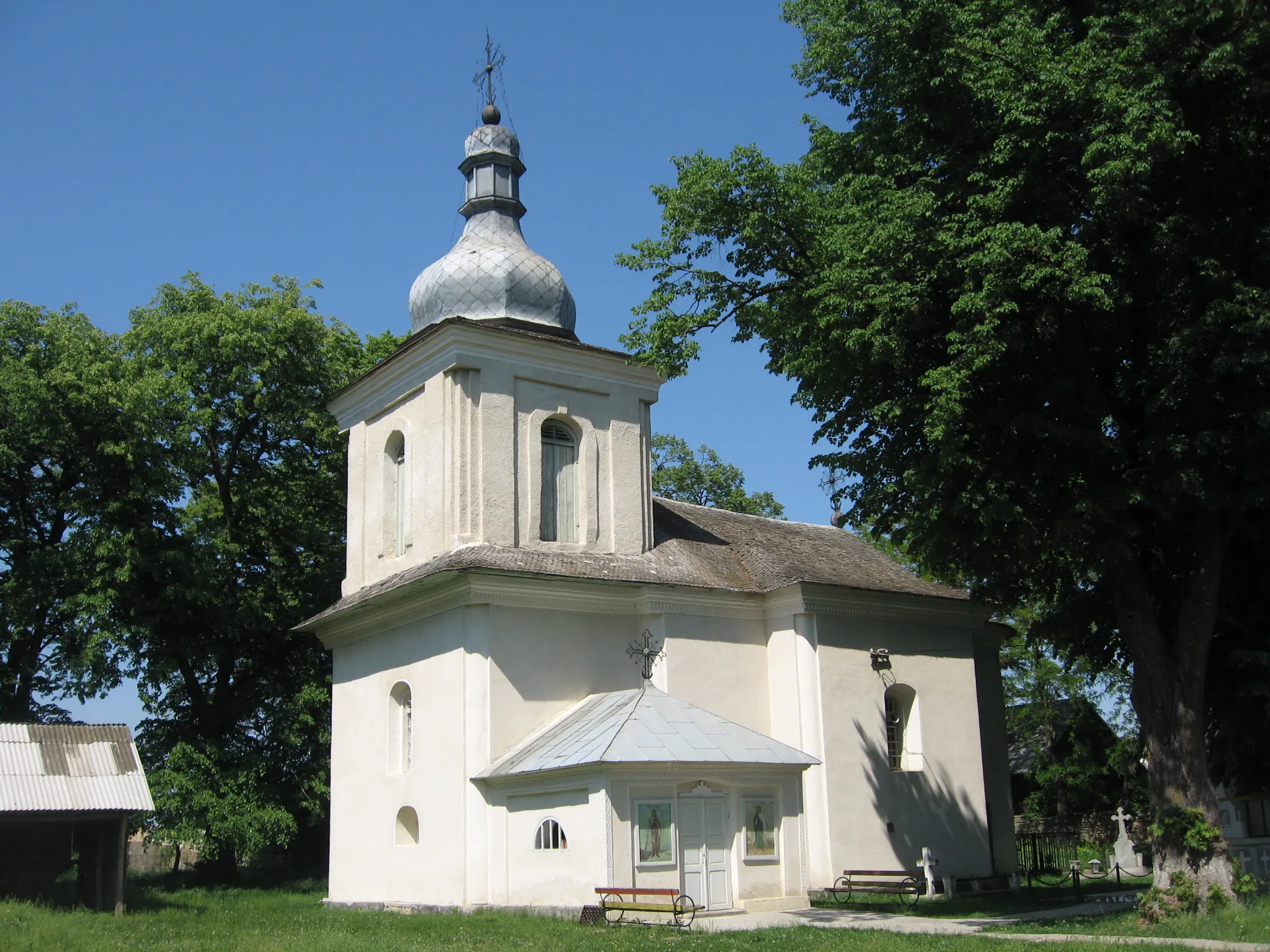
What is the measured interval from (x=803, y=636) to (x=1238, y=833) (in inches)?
492

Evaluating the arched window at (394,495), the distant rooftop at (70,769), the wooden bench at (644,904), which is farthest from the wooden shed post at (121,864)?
the wooden bench at (644,904)

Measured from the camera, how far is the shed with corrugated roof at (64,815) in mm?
20375

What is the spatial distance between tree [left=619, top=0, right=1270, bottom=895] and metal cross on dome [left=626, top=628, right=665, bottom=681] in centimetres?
539

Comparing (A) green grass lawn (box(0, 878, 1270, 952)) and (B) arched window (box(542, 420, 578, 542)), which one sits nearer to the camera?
(A) green grass lawn (box(0, 878, 1270, 952))

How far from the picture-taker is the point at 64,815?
2031 centimetres

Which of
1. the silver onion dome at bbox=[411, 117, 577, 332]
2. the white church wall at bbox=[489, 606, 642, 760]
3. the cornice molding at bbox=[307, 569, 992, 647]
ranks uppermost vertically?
the silver onion dome at bbox=[411, 117, 577, 332]

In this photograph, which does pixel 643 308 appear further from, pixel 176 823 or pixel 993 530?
pixel 176 823

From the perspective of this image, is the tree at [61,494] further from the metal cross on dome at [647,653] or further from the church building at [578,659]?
the metal cross on dome at [647,653]

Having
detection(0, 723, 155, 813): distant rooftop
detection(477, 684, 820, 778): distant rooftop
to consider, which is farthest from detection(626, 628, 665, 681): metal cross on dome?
detection(0, 723, 155, 813): distant rooftop

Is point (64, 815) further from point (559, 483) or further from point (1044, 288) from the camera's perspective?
point (1044, 288)

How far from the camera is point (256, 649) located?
32500 mm

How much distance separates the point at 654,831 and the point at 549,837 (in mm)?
1789

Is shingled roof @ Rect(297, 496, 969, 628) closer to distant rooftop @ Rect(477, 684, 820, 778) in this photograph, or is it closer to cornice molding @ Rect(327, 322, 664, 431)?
distant rooftop @ Rect(477, 684, 820, 778)

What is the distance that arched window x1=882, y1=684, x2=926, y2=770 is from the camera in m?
24.2
